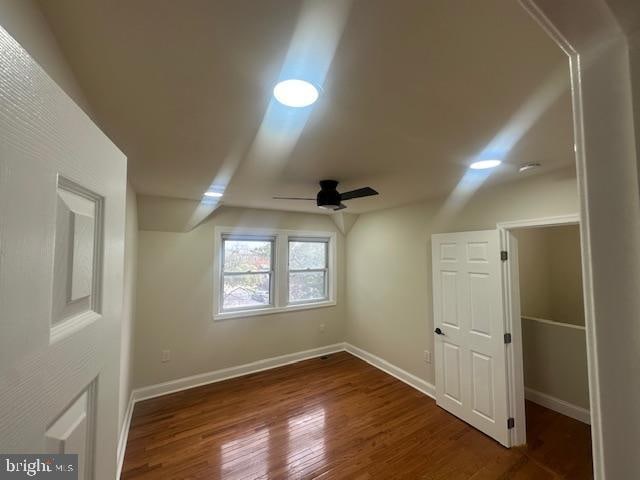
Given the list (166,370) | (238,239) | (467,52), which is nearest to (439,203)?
(467,52)

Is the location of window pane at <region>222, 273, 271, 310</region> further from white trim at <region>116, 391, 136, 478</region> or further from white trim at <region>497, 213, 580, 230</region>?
white trim at <region>497, 213, 580, 230</region>

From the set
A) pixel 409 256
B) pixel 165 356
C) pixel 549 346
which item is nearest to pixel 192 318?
pixel 165 356

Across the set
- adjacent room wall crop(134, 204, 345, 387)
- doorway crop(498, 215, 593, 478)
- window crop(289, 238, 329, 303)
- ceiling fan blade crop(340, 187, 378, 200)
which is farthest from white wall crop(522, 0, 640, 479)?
window crop(289, 238, 329, 303)

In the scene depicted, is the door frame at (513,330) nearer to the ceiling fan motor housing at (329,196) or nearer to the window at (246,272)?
the ceiling fan motor housing at (329,196)

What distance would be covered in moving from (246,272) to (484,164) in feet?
10.2

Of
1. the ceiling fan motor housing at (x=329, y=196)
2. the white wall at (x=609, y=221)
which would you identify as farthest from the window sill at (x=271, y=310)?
the white wall at (x=609, y=221)

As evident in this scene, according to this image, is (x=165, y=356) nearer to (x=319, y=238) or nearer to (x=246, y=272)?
(x=246, y=272)

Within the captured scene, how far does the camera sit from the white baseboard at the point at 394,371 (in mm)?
3047

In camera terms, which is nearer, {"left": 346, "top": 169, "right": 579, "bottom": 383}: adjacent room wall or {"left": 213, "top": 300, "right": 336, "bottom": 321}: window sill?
{"left": 346, "top": 169, "right": 579, "bottom": 383}: adjacent room wall

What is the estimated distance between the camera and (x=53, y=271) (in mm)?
439

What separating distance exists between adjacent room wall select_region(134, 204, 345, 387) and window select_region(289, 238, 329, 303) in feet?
1.01

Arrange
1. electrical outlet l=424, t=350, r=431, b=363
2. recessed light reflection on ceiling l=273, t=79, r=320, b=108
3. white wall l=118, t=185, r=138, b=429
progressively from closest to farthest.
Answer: recessed light reflection on ceiling l=273, t=79, r=320, b=108, white wall l=118, t=185, r=138, b=429, electrical outlet l=424, t=350, r=431, b=363

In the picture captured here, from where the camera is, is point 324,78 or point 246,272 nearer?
point 324,78

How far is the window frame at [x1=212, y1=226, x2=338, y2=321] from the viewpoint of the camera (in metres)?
3.44
